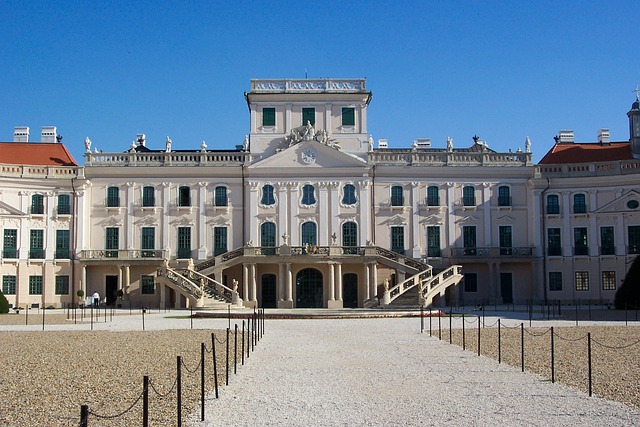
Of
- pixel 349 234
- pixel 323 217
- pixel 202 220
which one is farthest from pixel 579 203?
pixel 202 220

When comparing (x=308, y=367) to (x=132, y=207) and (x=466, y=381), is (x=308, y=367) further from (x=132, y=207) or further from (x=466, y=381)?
(x=132, y=207)

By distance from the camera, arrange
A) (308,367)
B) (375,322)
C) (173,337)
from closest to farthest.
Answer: (308,367), (173,337), (375,322)

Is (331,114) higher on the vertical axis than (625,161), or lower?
higher

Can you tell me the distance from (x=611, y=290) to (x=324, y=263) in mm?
18348

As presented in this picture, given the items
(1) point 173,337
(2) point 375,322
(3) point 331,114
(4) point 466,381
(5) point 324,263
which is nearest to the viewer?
(4) point 466,381

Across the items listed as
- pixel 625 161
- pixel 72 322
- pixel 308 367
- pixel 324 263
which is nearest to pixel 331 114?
pixel 324 263

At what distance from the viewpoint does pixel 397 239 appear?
183 ft

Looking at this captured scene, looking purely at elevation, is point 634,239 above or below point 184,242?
below

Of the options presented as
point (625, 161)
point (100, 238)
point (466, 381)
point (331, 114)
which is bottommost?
point (466, 381)

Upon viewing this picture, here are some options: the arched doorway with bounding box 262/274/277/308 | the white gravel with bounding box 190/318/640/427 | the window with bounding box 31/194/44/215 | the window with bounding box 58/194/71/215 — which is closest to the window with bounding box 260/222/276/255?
the arched doorway with bounding box 262/274/277/308

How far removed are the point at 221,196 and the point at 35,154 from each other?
43.5ft

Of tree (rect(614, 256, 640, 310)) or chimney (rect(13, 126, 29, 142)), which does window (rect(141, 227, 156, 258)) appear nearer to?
chimney (rect(13, 126, 29, 142))

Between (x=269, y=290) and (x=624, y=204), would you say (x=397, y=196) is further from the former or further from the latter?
(x=624, y=204)

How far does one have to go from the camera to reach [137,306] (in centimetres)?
5397
